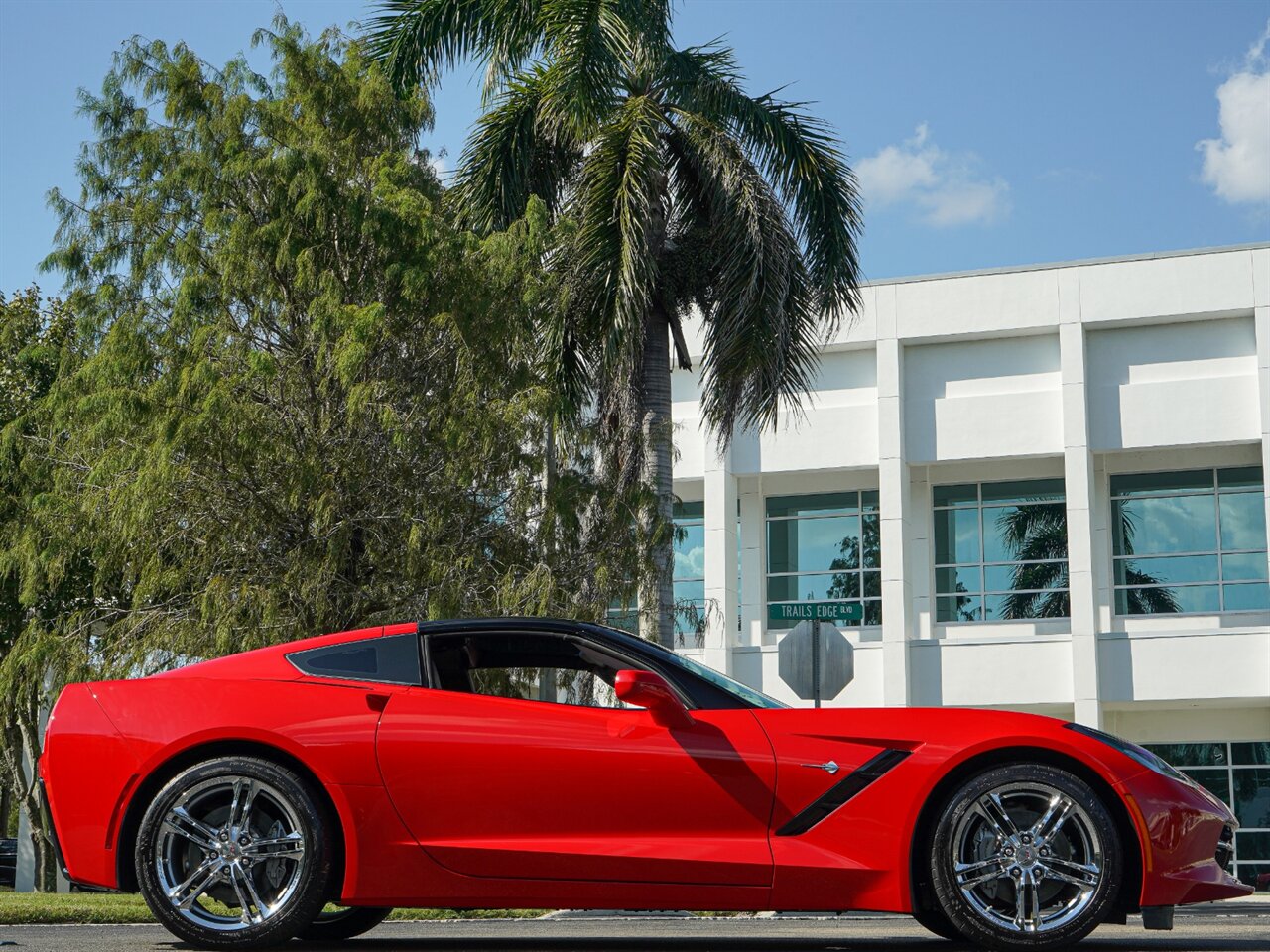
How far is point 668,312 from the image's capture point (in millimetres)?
19188

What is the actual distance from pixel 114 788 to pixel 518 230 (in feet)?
36.0

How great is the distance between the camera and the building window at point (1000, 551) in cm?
3005

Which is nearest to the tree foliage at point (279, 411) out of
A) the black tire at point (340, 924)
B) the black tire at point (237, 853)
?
the black tire at point (340, 924)

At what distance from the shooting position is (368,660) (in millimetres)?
5848

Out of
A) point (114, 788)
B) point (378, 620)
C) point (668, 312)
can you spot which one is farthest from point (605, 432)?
point (114, 788)

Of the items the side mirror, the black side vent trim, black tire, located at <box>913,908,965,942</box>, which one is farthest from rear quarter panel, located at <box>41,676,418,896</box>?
black tire, located at <box>913,908,965,942</box>

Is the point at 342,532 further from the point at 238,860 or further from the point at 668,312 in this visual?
the point at 238,860

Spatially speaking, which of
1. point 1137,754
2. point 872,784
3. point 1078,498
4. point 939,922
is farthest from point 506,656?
point 1078,498

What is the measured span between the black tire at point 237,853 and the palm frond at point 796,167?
1457 cm

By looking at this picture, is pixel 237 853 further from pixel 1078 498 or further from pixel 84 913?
pixel 1078 498

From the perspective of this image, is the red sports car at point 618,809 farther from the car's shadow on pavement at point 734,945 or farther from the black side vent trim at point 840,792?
the car's shadow on pavement at point 734,945

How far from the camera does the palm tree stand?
57.7 ft

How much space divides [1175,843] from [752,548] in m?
26.6

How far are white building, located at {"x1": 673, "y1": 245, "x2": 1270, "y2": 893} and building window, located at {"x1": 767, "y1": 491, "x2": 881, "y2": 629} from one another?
0.05m
